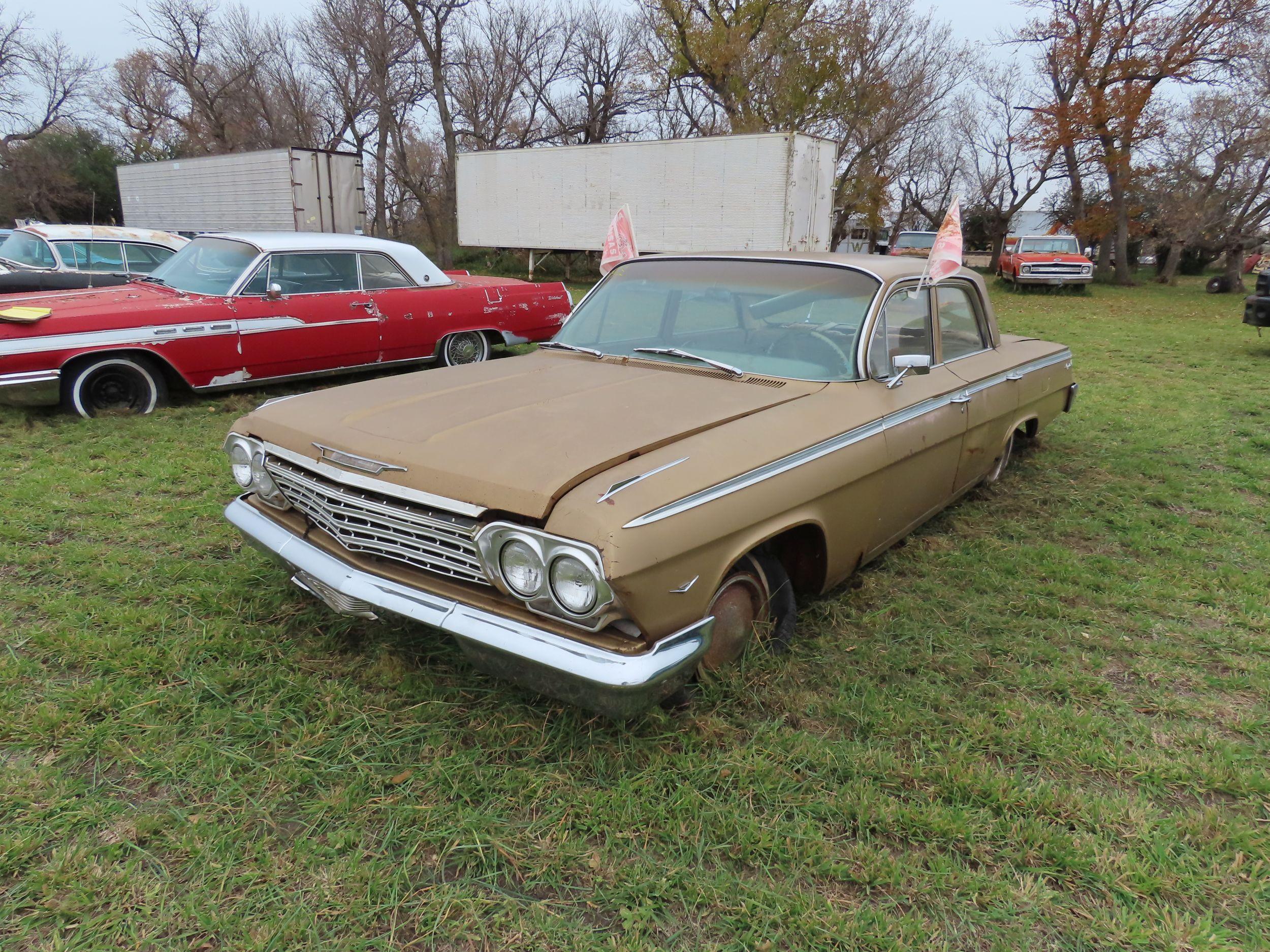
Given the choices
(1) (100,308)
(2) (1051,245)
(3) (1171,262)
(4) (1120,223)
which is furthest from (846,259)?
(3) (1171,262)

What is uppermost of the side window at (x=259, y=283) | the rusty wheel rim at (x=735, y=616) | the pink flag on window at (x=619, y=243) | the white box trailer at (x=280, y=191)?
the white box trailer at (x=280, y=191)

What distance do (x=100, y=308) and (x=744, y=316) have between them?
4973mm

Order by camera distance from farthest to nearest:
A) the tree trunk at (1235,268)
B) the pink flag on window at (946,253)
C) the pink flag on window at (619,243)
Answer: the tree trunk at (1235,268)
the pink flag on window at (619,243)
the pink flag on window at (946,253)

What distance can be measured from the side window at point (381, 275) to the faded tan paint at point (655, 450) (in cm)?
390

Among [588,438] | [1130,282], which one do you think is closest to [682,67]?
[1130,282]

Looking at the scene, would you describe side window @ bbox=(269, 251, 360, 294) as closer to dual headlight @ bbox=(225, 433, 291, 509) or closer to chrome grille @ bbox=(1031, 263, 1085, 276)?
dual headlight @ bbox=(225, 433, 291, 509)

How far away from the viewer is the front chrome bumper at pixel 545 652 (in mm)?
2119

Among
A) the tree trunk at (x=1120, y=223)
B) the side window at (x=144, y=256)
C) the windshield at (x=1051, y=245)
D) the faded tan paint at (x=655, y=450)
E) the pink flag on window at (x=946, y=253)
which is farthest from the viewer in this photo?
the tree trunk at (x=1120, y=223)

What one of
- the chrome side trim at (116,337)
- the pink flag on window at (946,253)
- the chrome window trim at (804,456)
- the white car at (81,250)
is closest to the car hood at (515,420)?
the chrome window trim at (804,456)

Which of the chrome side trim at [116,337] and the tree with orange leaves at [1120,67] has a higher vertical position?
the tree with orange leaves at [1120,67]

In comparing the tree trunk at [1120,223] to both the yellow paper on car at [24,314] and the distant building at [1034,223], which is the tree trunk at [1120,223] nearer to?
the distant building at [1034,223]

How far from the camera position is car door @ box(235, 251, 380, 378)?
20.6 ft

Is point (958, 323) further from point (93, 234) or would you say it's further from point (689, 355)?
point (93, 234)

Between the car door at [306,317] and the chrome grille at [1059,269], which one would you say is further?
the chrome grille at [1059,269]
